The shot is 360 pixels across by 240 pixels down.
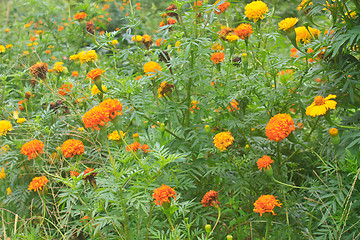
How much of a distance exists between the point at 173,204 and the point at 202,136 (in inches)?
19.7

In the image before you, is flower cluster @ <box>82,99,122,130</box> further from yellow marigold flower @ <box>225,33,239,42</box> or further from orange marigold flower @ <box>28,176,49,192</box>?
yellow marigold flower @ <box>225,33,239,42</box>

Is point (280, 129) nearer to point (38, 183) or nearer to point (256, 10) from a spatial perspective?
point (256, 10)

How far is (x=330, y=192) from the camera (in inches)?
63.3

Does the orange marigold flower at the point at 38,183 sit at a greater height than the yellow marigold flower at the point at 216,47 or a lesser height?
lesser

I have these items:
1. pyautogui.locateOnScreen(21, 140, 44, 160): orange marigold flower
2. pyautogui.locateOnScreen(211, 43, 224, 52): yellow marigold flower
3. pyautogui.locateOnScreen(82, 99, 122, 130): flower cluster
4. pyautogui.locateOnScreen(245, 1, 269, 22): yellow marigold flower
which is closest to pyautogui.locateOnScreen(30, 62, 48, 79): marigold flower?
pyautogui.locateOnScreen(21, 140, 44, 160): orange marigold flower

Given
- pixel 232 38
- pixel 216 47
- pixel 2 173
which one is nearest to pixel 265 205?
pixel 232 38

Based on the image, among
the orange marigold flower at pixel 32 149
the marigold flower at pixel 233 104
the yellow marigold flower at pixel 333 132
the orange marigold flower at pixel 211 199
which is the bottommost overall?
the orange marigold flower at pixel 211 199

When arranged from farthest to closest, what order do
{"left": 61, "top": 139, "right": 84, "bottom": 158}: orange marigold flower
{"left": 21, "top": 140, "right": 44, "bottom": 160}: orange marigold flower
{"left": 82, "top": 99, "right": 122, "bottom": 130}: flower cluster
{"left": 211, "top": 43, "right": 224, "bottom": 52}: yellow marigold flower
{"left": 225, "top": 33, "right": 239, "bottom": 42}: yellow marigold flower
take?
1. {"left": 211, "top": 43, "right": 224, "bottom": 52}: yellow marigold flower
2. {"left": 225, "top": 33, "right": 239, "bottom": 42}: yellow marigold flower
3. {"left": 21, "top": 140, "right": 44, "bottom": 160}: orange marigold flower
4. {"left": 61, "top": 139, "right": 84, "bottom": 158}: orange marigold flower
5. {"left": 82, "top": 99, "right": 122, "bottom": 130}: flower cluster

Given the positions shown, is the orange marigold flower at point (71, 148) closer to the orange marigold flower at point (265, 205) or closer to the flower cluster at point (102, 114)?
the flower cluster at point (102, 114)

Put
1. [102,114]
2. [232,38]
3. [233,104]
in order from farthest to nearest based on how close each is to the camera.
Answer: [233,104]
[232,38]
[102,114]

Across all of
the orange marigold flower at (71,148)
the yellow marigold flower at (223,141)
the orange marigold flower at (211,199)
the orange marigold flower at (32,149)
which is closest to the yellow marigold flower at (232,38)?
the yellow marigold flower at (223,141)

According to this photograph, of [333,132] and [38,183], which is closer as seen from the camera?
[333,132]

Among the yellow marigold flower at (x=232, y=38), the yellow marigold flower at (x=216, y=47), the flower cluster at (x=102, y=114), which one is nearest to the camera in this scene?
the flower cluster at (x=102, y=114)

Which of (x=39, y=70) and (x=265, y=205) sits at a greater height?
(x=39, y=70)
